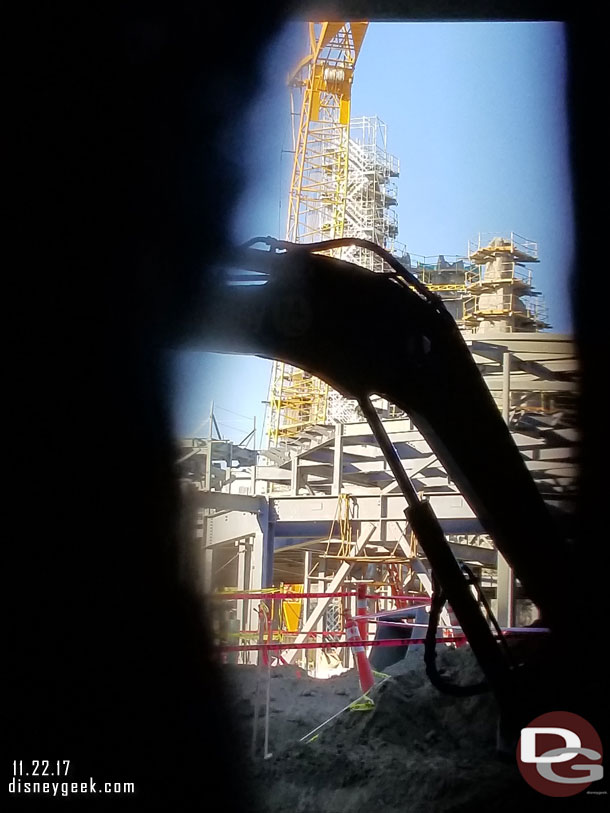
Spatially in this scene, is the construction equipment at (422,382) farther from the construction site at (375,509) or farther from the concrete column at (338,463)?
the concrete column at (338,463)

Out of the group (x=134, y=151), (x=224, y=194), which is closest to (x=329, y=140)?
(x=224, y=194)

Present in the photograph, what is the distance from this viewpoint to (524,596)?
2.50 m

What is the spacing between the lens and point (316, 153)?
358cm

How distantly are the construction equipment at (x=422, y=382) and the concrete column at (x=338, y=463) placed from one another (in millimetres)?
1076

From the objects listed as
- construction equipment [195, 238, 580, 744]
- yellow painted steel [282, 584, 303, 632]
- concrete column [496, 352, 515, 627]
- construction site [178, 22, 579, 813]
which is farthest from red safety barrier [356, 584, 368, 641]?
construction equipment [195, 238, 580, 744]

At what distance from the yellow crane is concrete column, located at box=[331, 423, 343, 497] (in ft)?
0.43

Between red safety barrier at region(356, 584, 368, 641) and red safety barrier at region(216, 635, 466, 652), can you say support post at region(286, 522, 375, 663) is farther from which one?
red safety barrier at region(216, 635, 466, 652)

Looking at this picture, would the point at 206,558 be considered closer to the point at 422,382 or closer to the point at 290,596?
the point at 290,596

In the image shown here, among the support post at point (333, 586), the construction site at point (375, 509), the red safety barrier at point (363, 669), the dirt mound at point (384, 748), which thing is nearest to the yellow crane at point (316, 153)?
the construction site at point (375, 509)

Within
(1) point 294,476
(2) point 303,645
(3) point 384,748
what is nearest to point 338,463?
(1) point 294,476

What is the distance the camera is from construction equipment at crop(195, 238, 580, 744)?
7.34ft

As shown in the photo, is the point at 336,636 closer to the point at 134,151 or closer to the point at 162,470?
the point at 162,470

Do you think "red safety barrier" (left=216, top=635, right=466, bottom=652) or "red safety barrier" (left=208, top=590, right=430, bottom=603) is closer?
"red safety barrier" (left=216, top=635, right=466, bottom=652)

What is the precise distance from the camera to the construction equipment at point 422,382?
2238 mm
